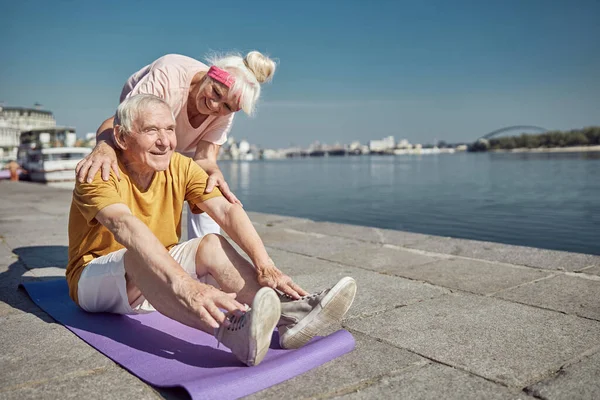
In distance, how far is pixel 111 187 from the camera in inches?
90.3

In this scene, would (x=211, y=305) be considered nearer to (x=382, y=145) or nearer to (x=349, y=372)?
(x=349, y=372)

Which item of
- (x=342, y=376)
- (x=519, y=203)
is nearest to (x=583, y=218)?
(x=519, y=203)

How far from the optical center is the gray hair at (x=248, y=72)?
3016mm

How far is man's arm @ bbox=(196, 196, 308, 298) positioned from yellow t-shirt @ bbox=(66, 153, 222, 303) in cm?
8

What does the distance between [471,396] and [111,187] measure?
5.49 feet

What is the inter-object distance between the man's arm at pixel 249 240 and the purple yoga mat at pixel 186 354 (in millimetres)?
241

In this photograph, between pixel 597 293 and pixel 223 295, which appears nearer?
pixel 223 295

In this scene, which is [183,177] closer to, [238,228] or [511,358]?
[238,228]

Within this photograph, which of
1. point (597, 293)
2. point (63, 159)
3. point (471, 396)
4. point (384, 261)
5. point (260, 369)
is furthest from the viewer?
point (63, 159)

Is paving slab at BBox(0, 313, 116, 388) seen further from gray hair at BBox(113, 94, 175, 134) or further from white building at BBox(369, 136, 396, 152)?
white building at BBox(369, 136, 396, 152)

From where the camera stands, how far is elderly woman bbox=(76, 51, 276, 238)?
3.01 metres

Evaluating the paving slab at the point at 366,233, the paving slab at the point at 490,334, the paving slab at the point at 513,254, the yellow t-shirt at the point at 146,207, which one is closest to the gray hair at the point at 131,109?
the yellow t-shirt at the point at 146,207

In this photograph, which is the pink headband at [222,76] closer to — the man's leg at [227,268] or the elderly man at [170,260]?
the elderly man at [170,260]

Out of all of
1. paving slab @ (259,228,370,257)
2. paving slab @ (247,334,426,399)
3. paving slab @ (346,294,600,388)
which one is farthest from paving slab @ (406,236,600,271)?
paving slab @ (247,334,426,399)
